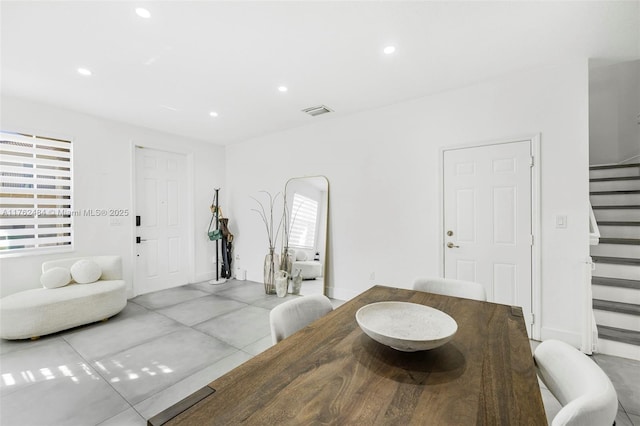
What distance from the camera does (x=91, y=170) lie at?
3686 mm

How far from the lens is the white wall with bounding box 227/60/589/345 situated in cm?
248

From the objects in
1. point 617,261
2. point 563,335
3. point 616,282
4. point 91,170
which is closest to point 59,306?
point 91,170

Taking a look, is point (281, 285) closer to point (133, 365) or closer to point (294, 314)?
point (133, 365)

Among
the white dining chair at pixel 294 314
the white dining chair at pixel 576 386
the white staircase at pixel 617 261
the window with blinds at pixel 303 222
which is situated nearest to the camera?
the white dining chair at pixel 576 386

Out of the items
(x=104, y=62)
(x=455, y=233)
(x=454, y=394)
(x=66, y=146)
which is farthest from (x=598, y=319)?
(x=66, y=146)

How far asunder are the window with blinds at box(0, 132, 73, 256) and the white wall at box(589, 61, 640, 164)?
6574 millimetres

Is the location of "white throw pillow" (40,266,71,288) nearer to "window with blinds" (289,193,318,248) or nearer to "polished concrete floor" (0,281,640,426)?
"polished concrete floor" (0,281,640,426)

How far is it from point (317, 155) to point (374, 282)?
204 cm

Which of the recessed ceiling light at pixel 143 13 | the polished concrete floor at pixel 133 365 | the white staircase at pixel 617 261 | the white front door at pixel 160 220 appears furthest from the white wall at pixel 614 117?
the white front door at pixel 160 220

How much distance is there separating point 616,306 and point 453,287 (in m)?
2.01

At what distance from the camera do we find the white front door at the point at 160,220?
423 cm

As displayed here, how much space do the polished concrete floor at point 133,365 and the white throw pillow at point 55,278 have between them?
597 millimetres

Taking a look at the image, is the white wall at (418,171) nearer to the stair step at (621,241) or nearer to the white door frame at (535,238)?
the white door frame at (535,238)

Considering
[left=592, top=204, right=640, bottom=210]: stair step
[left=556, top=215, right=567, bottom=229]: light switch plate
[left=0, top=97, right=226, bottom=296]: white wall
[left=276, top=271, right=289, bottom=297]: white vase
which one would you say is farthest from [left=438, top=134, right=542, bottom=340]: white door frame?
[left=0, top=97, right=226, bottom=296]: white wall
